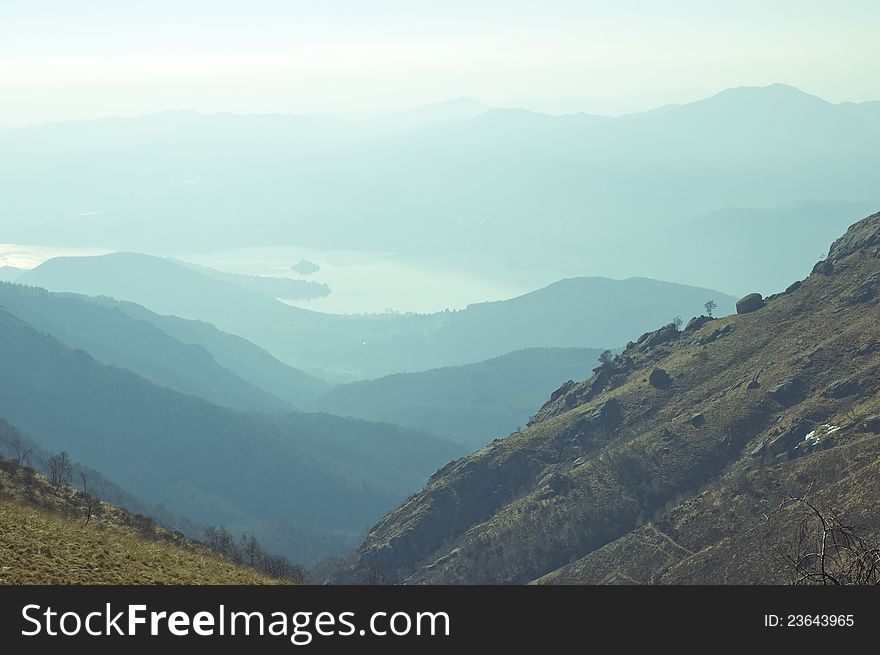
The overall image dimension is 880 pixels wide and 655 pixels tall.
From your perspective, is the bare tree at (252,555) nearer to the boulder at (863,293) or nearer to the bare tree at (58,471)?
the bare tree at (58,471)

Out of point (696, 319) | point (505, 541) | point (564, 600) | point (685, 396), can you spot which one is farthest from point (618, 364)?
point (564, 600)

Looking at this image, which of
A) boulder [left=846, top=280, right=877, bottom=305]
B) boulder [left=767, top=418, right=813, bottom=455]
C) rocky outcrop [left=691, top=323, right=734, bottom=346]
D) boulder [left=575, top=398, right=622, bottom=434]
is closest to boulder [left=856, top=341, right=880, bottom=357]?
boulder [left=846, top=280, right=877, bottom=305]

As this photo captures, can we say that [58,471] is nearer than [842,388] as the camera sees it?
Yes

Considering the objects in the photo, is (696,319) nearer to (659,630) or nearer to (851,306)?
(851,306)

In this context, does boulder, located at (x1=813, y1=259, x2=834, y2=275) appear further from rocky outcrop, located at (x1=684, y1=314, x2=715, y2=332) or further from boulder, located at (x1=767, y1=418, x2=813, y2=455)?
boulder, located at (x1=767, y1=418, x2=813, y2=455)

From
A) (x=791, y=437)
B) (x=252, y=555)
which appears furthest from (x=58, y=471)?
(x=791, y=437)

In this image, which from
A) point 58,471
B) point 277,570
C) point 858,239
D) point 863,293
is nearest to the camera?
point 277,570

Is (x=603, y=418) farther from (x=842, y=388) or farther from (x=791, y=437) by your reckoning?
(x=842, y=388)
